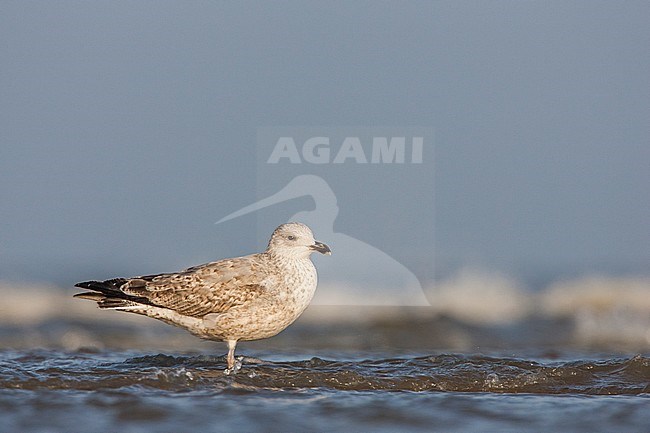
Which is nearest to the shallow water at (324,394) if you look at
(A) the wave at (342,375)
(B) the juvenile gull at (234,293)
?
(A) the wave at (342,375)

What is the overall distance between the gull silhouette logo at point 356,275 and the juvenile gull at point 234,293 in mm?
4750

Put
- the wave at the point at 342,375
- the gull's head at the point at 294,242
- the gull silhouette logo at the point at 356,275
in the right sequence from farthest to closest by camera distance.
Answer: the gull silhouette logo at the point at 356,275, the gull's head at the point at 294,242, the wave at the point at 342,375

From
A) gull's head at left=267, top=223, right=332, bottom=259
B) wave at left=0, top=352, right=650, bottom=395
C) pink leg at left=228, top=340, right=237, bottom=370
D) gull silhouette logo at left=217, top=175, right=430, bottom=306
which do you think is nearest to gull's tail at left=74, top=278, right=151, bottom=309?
wave at left=0, top=352, right=650, bottom=395

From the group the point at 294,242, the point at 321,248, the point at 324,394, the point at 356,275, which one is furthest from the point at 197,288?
the point at 356,275

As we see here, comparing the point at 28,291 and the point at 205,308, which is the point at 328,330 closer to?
the point at 205,308

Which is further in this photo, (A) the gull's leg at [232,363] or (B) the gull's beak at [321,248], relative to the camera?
(B) the gull's beak at [321,248]

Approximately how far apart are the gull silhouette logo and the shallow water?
5.05 meters

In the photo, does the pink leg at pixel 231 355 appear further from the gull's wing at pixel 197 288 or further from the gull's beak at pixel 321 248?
the gull's beak at pixel 321 248

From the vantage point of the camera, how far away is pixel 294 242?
7.83 metres

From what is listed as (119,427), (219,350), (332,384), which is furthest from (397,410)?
(219,350)

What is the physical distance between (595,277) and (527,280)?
1407 millimetres

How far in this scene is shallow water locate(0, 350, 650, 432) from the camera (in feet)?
20.1

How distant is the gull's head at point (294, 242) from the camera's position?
7801mm

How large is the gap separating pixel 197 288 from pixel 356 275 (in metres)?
6.90
